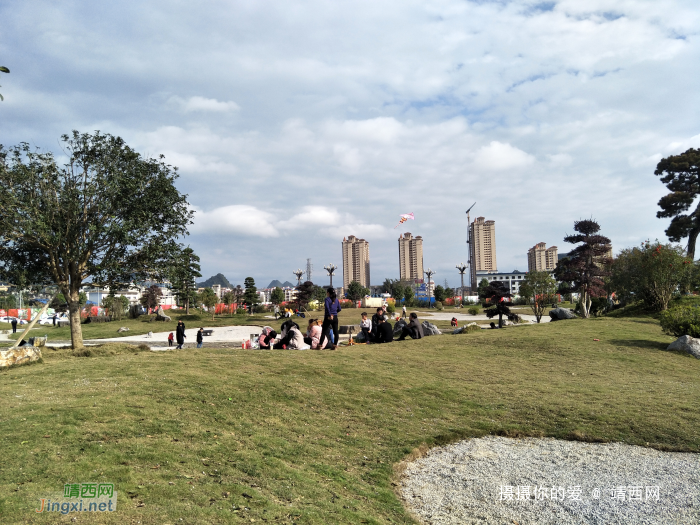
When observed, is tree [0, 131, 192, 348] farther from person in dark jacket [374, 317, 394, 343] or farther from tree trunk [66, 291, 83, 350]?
person in dark jacket [374, 317, 394, 343]

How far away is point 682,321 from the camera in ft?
53.3

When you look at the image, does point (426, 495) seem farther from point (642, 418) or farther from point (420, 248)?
point (420, 248)

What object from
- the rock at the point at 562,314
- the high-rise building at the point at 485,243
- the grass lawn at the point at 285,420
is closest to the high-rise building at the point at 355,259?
the high-rise building at the point at 485,243

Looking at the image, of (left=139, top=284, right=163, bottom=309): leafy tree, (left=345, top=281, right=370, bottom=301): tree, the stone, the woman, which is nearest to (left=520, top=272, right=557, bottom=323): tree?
the woman

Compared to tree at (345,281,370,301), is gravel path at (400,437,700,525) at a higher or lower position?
lower

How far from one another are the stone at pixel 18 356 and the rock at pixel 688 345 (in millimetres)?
19025

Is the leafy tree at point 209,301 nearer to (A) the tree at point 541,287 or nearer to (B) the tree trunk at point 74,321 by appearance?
(A) the tree at point 541,287

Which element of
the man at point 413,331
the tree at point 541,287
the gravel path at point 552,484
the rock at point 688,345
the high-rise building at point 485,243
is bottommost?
the gravel path at point 552,484

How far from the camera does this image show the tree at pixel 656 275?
24.0m

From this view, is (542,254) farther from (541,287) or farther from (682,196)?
(541,287)

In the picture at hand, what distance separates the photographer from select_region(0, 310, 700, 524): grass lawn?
14.0ft

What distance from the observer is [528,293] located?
27.4 metres

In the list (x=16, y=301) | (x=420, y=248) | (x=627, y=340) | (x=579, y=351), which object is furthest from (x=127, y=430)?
(x=420, y=248)

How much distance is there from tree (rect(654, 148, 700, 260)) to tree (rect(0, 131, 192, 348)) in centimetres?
4231
